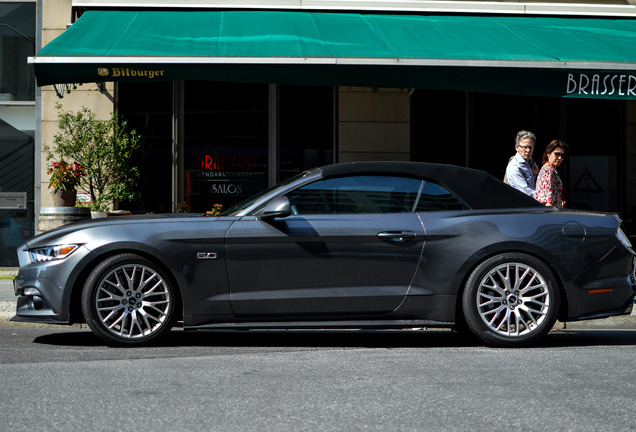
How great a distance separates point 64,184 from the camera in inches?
477

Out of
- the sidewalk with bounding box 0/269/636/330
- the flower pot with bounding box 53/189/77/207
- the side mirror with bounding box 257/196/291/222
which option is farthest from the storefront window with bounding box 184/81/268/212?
the side mirror with bounding box 257/196/291/222

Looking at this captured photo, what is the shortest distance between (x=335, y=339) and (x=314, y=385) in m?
2.23

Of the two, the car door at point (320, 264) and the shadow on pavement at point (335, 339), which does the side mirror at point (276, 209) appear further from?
the shadow on pavement at point (335, 339)

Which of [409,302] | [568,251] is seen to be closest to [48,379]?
[409,302]

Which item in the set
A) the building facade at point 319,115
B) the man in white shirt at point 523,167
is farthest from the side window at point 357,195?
the building facade at point 319,115

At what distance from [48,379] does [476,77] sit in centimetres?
705

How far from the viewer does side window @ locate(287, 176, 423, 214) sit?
6758 mm

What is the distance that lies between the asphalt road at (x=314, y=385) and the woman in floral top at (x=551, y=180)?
173cm

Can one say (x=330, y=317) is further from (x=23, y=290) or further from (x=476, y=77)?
(x=476, y=77)

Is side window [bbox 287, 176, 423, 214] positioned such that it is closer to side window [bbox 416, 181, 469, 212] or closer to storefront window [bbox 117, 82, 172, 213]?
side window [bbox 416, 181, 469, 212]

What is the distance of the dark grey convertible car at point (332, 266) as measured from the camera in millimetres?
6570

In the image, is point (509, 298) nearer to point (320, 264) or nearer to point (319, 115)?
point (320, 264)

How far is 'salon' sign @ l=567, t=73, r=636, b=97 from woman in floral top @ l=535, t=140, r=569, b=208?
2.40 m

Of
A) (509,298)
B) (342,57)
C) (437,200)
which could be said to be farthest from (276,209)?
(342,57)
